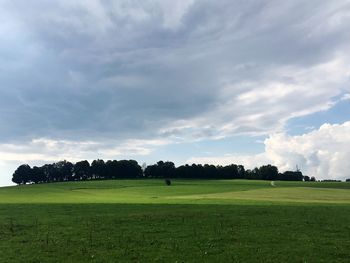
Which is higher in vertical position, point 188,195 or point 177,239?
point 188,195

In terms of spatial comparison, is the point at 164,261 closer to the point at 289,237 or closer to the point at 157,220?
the point at 289,237

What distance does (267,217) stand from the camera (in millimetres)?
34375

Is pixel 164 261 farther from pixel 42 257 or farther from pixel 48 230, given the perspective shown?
pixel 48 230

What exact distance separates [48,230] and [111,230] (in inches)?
149

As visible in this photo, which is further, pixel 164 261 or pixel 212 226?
pixel 212 226

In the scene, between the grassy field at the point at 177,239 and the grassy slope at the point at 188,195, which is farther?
the grassy slope at the point at 188,195

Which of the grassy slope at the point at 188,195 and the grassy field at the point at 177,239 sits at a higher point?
the grassy slope at the point at 188,195

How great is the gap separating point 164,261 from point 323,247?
26.2 feet

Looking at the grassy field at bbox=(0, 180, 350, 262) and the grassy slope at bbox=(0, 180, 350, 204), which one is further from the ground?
the grassy slope at bbox=(0, 180, 350, 204)

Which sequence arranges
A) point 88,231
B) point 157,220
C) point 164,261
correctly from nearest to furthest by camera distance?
point 164,261 < point 88,231 < point 157,220

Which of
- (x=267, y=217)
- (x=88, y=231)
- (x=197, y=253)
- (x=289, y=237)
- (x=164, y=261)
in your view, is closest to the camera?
(x=164, y=261)

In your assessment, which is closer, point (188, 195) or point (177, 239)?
point (177, 239)

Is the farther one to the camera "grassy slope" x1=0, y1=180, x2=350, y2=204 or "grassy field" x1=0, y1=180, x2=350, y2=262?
"grassy slope" x1=0, y1=180, x2=350, y2=204

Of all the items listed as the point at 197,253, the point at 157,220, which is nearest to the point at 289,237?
the point at 197,253
